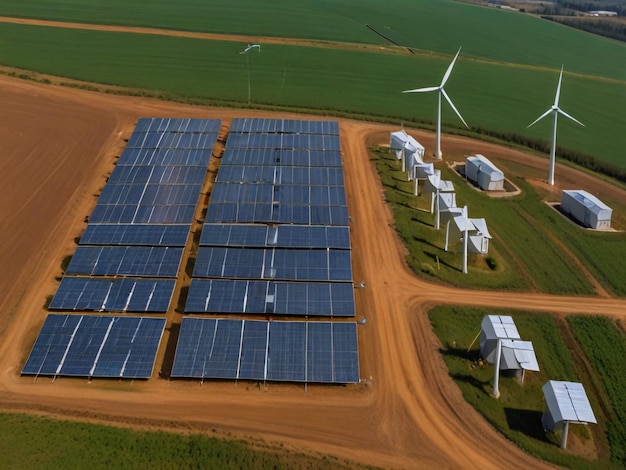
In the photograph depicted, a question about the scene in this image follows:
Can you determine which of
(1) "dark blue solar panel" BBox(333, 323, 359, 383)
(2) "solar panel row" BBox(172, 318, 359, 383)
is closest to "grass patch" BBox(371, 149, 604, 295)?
(1) "dark blue solar panel" BBox(333, 323, 359, 383)

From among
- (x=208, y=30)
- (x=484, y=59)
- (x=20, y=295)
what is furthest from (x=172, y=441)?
(x=484, y=59)

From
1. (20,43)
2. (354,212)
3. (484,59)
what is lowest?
(354,212)

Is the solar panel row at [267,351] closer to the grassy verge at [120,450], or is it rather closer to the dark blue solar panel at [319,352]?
the dark blue solar panel at [319,352]

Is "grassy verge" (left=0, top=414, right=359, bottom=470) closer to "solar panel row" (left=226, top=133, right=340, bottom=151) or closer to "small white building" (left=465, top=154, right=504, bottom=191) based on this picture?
"solar panel row" (left=226, top=133, right=340, bottom=151)

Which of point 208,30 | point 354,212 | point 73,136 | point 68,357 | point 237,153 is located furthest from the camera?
point 208,30

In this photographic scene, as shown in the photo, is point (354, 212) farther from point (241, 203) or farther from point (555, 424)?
point (555, 424)

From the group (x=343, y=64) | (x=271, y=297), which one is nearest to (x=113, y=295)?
(x=271, y=297)
